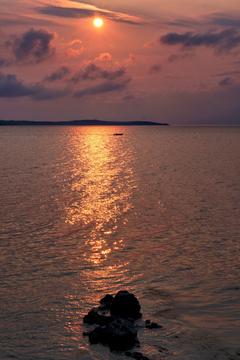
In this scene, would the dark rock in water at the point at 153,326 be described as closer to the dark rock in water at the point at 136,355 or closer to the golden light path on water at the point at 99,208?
the dark rock in water at the point at 136,355

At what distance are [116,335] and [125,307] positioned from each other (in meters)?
1.55

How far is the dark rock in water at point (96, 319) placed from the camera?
12055 mm

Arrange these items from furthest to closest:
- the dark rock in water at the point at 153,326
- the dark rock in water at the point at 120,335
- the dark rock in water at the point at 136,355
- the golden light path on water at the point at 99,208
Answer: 1. the golden light path on water at the point at 99,208
2. the dark rock in water at the point at 153,326
3. the dark rock in water at the point at 120,335
4. the dark rock in water at the point at 136,355

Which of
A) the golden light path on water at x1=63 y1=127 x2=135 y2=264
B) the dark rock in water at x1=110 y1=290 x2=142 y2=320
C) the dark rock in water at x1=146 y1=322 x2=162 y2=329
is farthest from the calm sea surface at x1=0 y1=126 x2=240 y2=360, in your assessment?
the dark rock in water at x1=110 y1=290 x2=142 y2=320

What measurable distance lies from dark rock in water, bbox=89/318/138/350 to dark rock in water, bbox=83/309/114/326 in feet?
1.69

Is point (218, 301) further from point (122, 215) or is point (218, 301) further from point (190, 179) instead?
point (190, 179)

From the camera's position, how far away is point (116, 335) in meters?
11.0

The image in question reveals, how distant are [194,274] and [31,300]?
7.62 m

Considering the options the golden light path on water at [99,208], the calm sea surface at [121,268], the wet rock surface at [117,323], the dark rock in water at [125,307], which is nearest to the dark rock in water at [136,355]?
the wet rock surface at [117,323]

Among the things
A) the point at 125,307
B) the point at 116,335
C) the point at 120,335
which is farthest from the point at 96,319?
the point at 120,335

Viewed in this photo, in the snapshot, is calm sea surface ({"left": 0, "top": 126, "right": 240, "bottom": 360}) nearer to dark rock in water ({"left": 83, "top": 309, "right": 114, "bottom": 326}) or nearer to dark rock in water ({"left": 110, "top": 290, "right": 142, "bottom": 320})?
dark rock in water ({"left": 83, "top": 309, "right": 114, "bottom": 326})

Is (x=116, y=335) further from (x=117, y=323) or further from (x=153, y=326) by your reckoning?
(x=153, y=326)

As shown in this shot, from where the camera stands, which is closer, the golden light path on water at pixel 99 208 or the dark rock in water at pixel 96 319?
the dark rock in water at pixel 96 319

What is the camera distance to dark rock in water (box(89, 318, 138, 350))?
429 inches
